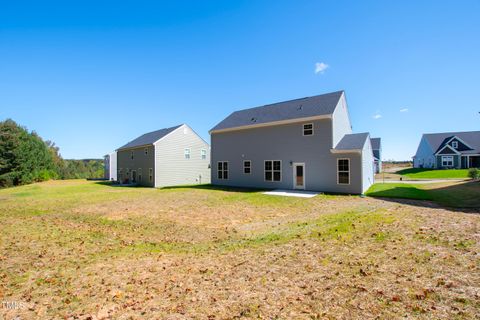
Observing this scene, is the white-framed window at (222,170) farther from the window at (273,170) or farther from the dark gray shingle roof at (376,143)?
the dark gray shingle roof at (376,143)

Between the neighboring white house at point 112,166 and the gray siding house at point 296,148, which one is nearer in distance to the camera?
the gray siding house at point 296,148

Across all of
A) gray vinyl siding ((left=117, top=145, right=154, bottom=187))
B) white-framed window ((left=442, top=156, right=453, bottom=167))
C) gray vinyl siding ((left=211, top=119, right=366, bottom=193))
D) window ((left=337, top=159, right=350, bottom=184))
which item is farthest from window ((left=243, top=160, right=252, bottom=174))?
white-framed window ((left=442, top=156, right=453, bottom=167))

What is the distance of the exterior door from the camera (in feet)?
60.7

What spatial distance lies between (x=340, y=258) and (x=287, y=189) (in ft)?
45.8

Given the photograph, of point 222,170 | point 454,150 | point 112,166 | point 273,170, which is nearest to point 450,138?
point 454,150

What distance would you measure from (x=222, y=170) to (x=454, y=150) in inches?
1521

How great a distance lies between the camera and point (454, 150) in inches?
1463

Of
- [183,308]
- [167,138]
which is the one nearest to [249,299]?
[183,308]

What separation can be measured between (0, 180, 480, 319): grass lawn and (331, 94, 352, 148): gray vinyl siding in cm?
915

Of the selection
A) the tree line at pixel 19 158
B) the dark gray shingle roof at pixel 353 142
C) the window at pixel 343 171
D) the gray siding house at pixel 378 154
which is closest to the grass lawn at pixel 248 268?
the window at pixel 343 171

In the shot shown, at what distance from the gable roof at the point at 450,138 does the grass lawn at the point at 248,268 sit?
39.4 m

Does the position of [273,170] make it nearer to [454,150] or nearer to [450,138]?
[454,150]

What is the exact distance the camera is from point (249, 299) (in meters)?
3.83

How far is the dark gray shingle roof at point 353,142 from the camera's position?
1645cm
